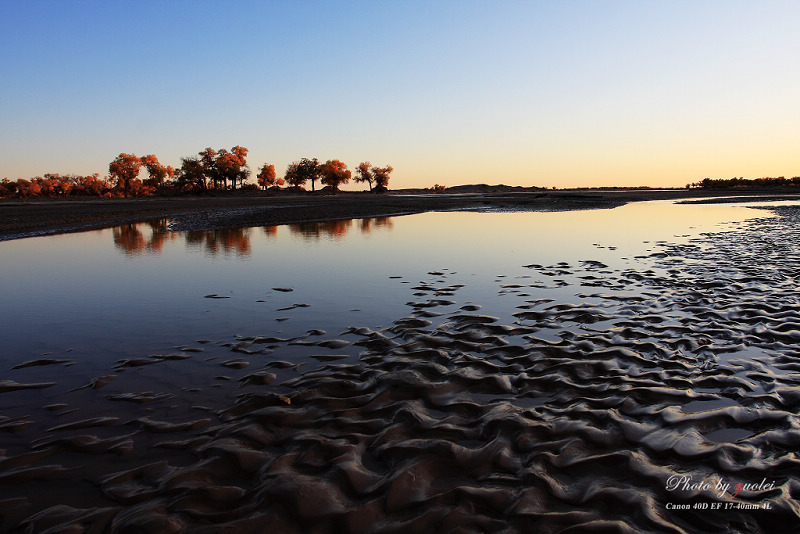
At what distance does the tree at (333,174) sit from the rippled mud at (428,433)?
150m

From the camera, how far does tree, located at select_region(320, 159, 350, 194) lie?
15250cm

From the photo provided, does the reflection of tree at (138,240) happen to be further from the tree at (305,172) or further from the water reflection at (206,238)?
the tree at (305,172)

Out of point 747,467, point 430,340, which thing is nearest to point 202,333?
point 430,340

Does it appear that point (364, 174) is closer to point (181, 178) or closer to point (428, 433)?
point (181, 178)

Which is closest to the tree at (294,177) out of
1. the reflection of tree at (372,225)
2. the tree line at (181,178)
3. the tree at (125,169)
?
the tree line at (181,178)

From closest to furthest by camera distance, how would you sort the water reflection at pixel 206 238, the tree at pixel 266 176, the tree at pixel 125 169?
the water reflection at pixel 206 238, the tree at pixel 125 169, the tree at pixel 266 176

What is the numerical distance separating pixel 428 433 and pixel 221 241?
66.2 feet

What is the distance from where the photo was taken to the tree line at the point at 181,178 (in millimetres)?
131625

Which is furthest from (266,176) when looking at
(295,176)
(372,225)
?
(372,225)

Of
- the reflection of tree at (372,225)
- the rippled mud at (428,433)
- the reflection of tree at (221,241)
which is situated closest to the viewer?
the rippled mud at (428,433)

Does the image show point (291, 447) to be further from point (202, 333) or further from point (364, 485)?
point (202, 333)

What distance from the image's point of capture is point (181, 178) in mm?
132500

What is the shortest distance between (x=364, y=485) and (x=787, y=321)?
355 inches

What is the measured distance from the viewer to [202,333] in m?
8.24
